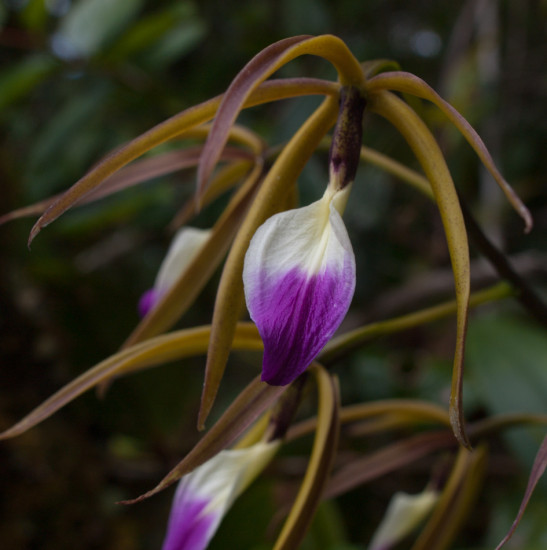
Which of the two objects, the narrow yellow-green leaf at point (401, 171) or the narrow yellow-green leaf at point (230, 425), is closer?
the narrow yellow-green leaf at point (230, 425)

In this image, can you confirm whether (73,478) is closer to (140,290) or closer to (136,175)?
(140,290)

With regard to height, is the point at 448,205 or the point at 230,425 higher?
the point at 448,205

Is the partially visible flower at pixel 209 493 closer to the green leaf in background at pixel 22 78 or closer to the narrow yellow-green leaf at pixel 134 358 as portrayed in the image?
the narrow yellow-green leaf at pixel 134 358

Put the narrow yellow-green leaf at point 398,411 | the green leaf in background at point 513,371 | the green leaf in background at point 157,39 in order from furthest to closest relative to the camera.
Result: 1. the green leaf in background at point 157,39
2. the green leaf in background at point 513,371
3. the narrow yellow-green leaf at point 398,411

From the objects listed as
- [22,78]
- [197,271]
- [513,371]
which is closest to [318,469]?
[197,271]

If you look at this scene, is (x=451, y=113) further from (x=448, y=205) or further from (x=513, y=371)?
(x=513, y=371)

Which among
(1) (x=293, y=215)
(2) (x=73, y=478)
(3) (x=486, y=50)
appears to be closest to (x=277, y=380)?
(1) (x=293, y=215)

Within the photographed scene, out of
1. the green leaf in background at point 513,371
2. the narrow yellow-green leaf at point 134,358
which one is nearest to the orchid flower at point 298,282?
the narrow yellow-green leaf at point 134,358
